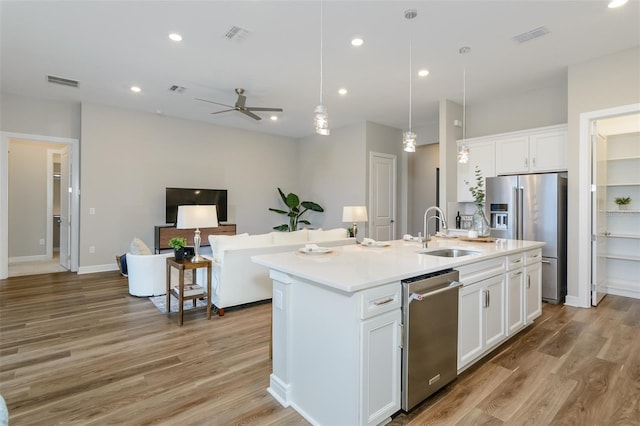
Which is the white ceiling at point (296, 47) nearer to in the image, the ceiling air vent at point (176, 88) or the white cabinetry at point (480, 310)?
the ceiling air vent at point (176, 88)

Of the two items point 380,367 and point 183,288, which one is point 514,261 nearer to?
point 380,367

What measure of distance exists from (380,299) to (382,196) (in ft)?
18.1

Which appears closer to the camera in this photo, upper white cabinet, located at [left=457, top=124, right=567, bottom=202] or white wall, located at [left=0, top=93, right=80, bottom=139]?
upper white cabinet, located at [left=457, top=124, right=567, bottom=202]

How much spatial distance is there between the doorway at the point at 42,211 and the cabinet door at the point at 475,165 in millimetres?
6819

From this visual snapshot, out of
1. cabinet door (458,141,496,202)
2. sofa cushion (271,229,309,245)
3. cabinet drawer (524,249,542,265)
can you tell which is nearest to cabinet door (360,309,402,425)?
cabinet drawer (524,249,542,265)

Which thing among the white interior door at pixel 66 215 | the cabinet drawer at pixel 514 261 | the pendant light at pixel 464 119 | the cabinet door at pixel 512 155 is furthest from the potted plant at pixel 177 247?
the cabinet door at pixel 512 155

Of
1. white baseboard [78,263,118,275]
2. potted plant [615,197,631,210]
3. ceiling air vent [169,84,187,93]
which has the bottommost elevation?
white baseboard [78,263,118,275]

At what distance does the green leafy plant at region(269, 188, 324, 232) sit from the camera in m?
7.70

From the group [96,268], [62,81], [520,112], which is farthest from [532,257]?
[96,268]

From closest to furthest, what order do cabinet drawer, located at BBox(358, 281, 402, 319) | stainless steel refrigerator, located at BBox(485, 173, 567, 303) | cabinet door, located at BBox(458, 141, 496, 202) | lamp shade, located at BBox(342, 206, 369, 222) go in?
cabinet drawer, located at BBox(358, 281, 402, 319) → stainless steel refrigerator, located at BBox(485, 173, 567, 303) → lamp shade, located at BBox(342, 206, 369, 222) → cabinet door, located at BBox(458, 141, 496, 202)

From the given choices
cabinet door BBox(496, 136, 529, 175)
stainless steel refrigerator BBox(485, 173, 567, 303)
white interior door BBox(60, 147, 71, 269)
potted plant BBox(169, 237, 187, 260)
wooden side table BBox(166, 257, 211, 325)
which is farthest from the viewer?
white interior door BBox(60, 147, 71, 269)

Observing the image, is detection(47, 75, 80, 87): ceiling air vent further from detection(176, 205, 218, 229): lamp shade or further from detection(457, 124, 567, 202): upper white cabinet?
detection(457, 124, 567, 202): upper white cabinet

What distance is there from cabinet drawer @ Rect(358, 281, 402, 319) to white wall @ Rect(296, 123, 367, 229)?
4918mm

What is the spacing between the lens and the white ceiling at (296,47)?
2.94 meters
